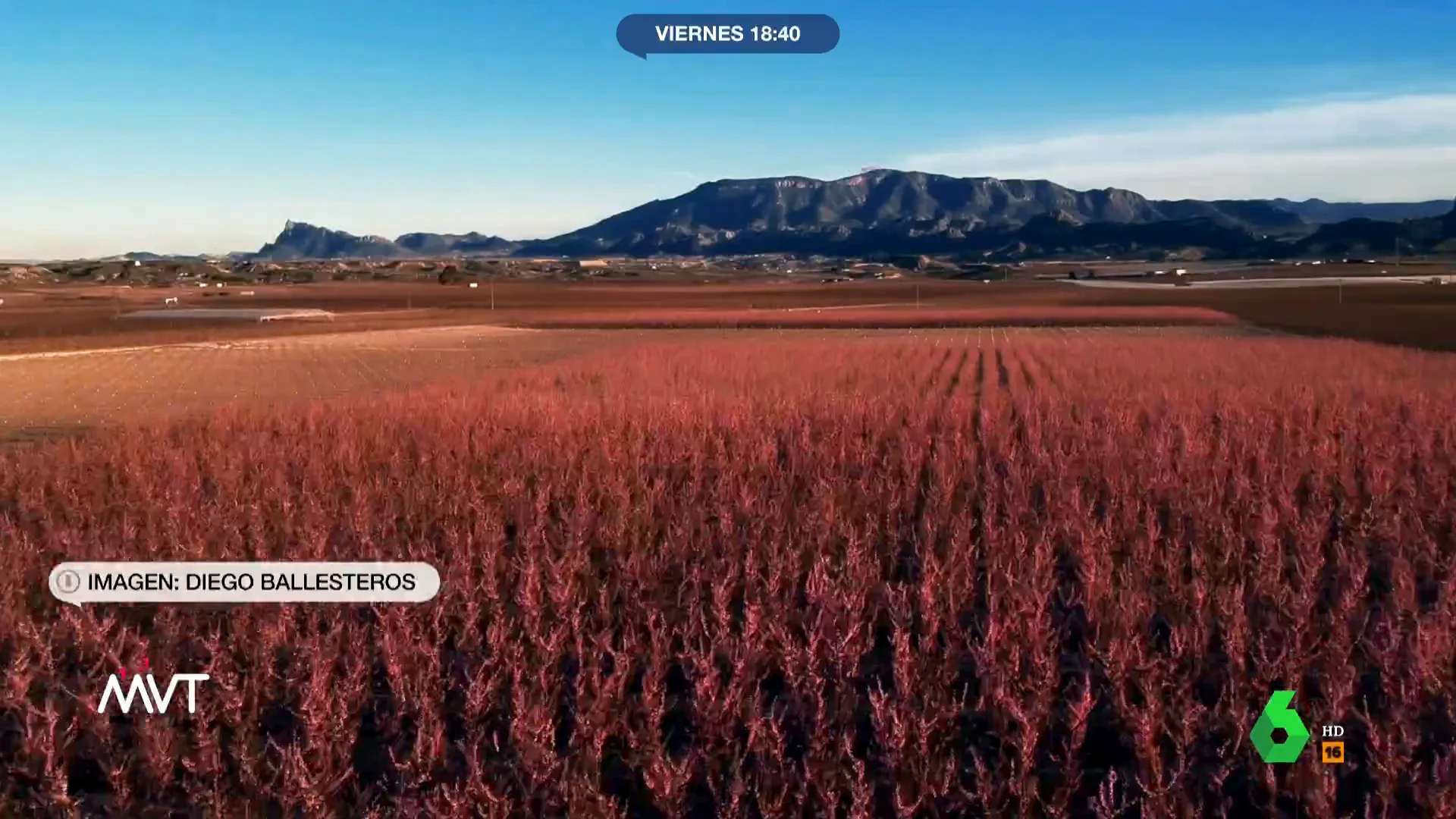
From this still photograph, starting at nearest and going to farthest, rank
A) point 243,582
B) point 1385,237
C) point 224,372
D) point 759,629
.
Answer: point 759,629
point 243,582
point 224,372
point 1385,237

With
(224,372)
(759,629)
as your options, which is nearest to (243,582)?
(759,629)

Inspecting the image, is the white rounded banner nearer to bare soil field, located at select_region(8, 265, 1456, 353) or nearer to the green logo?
the green logo

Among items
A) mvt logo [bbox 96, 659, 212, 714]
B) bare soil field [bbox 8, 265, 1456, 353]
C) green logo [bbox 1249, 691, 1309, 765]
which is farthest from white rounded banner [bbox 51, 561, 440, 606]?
bare soil field [bbox 8, 265, 1456, 353]

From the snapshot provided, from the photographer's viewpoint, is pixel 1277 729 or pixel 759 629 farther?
pixel 759 629

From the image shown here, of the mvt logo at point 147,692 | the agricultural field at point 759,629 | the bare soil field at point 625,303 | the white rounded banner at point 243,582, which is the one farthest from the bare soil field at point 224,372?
the mvt logo at point 147,692

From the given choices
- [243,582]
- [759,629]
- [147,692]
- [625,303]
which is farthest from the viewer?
[625,303]

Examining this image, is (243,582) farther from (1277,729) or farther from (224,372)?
(224,372)
